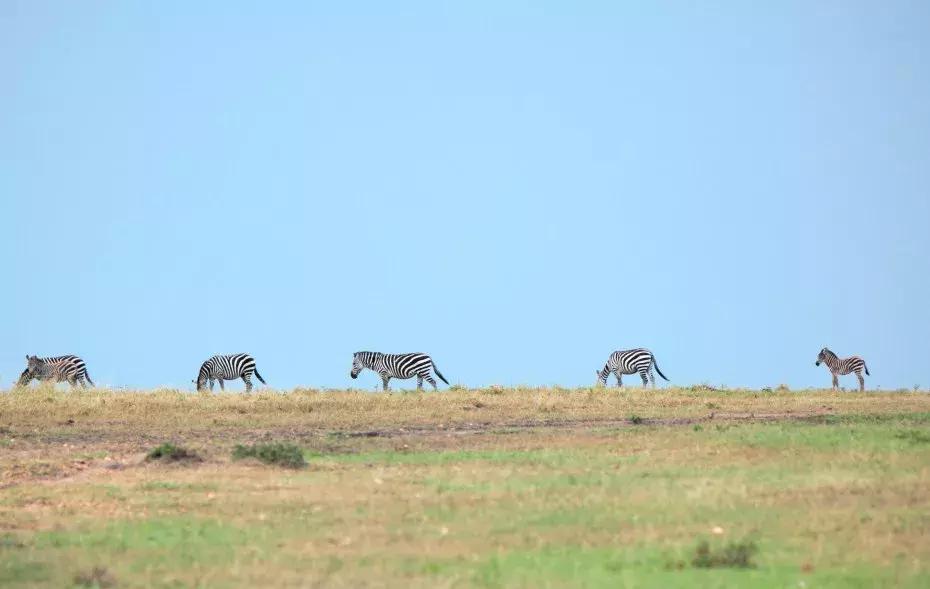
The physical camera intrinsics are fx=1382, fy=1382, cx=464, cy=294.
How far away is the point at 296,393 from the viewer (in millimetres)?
30375

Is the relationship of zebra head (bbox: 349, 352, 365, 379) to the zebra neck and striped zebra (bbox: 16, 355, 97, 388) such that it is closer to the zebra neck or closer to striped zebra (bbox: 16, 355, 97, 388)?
the zebra neck

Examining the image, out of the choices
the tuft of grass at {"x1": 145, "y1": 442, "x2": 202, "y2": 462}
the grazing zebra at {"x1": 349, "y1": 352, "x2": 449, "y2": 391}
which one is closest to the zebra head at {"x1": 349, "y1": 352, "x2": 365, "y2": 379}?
the grazing zebra at {"x1": 349, "y1": 352, "x2": 449, "y2": 391}

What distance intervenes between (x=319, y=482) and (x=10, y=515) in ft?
12.3

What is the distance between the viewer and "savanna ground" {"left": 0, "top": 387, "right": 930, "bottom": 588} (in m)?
12.0

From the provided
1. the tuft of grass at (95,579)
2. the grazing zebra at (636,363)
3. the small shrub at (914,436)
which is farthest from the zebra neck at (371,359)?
the tuft of grass at (95,579)

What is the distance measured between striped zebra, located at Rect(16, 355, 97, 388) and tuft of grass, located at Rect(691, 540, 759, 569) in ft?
100

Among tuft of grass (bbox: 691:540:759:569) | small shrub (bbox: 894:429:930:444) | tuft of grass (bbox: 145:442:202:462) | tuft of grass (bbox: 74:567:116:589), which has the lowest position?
tuft of grass (bbox: 74:567:116:589)

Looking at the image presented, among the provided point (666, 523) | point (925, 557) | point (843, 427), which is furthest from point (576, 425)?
point (925, 557)

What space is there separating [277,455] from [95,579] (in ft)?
23.4

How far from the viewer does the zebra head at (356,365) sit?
135 feet

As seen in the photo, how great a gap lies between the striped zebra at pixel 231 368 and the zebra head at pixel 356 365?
3052 mm

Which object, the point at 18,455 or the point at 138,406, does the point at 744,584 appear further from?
the point at 138,406

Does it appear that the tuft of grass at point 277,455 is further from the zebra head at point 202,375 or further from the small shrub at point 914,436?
the zebra head at point 202,375

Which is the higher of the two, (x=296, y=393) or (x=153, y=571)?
(x=296, y=393)
